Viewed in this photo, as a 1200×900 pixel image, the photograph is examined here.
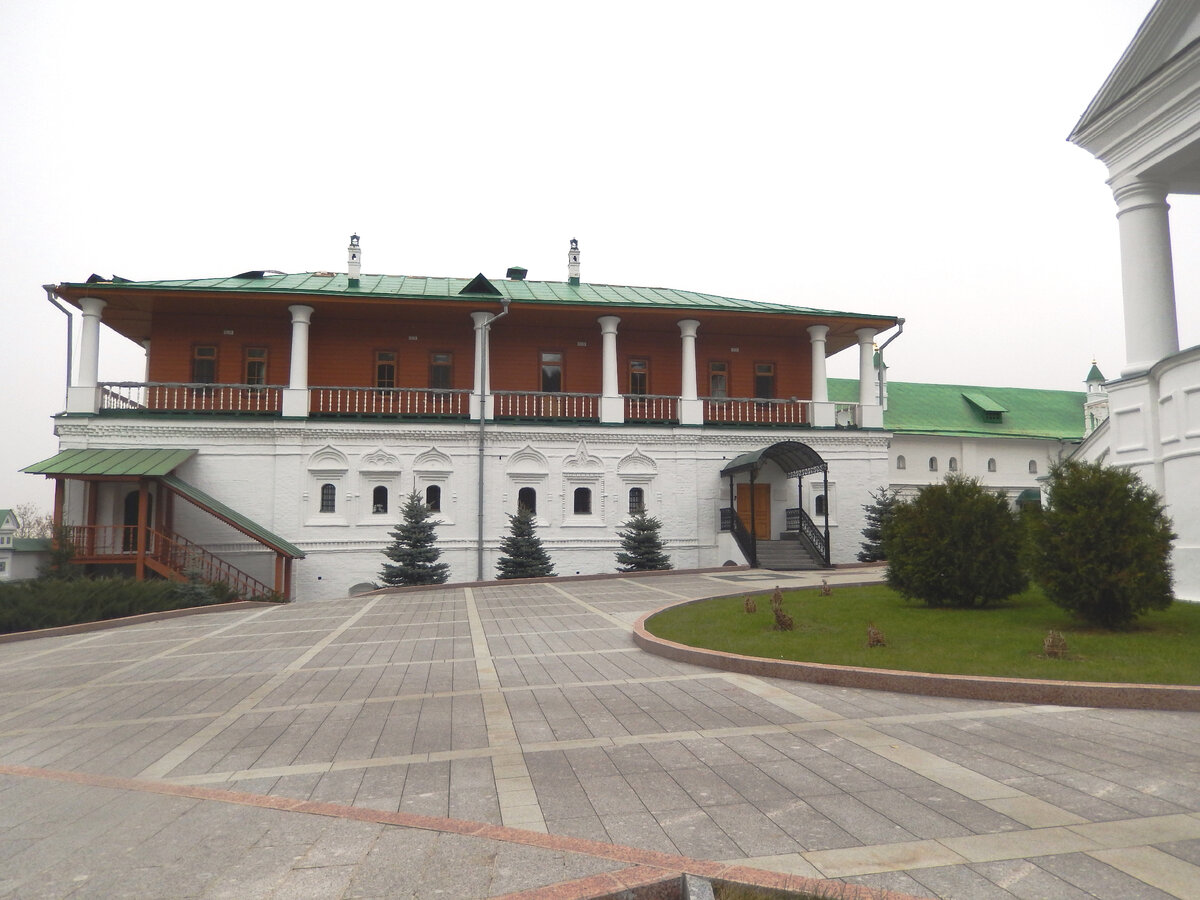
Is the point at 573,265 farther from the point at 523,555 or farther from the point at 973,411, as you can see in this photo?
the point at 973,411

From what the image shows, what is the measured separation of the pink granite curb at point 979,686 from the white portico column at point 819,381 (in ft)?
64.5

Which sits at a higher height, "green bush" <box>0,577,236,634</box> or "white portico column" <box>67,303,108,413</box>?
"white portico column" <box>67,303,108,413</box>

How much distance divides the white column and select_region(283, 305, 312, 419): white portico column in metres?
5.20

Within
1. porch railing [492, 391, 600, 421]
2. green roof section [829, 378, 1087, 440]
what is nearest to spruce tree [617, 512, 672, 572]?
porch railing [492, 391, 600, 421]

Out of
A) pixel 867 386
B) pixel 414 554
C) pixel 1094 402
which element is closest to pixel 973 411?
pixel 1094 402

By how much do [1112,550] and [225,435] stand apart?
23004 millimetres

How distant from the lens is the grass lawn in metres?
7.98

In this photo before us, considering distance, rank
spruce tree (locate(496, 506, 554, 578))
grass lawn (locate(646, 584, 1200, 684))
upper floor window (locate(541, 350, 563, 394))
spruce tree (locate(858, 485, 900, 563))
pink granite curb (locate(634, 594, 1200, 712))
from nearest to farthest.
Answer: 1. pink granite curb (locate(634, 594, 1200, 712))
2. grass lawn (locate(646, 584, 1200, 684))
3. spruce tree (locate(496, 506, 554, 578))
4. spruce tree (locate(858, 485, 900, 563))
5. upper floor window (locate(541, 350, 563, 394))

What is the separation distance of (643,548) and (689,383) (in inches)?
248

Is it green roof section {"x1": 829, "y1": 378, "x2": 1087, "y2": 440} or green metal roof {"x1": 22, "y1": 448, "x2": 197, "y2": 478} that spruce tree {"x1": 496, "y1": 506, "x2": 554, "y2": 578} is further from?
green roof section {"x1": 829, "y1": 378, "x2": 1087, "y2": 440}

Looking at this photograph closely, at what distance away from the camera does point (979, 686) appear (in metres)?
7.50

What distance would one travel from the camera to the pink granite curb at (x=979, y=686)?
22.7 ft

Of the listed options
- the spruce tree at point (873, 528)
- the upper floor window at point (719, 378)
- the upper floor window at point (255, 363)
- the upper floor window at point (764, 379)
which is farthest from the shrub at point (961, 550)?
the upper floor window at point (255, 363)

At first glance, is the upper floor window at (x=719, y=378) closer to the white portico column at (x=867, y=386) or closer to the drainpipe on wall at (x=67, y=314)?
the white portico column at (x=867, y=386)
